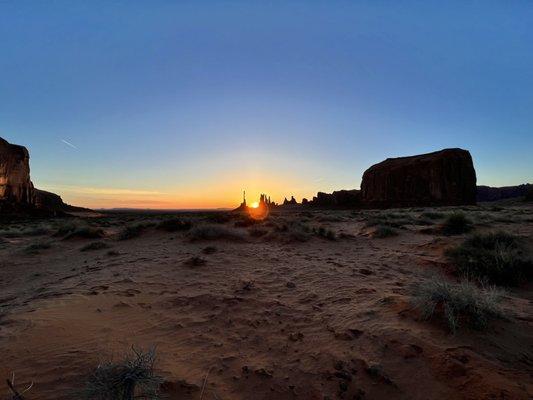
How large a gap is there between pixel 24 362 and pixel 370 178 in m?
84.6

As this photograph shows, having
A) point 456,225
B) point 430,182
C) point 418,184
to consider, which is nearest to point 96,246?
point 456,225

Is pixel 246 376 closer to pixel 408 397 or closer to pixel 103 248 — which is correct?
pixel 408 397

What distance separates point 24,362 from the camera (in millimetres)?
3344

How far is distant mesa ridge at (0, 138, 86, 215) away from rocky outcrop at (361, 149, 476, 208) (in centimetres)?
6971

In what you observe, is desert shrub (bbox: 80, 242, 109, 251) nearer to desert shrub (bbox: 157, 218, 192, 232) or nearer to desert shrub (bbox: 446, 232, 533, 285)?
desert shrub (bbox: 157, 218, 192, 232)

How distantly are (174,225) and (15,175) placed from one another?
190ft

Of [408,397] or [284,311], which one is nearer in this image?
[408,397]

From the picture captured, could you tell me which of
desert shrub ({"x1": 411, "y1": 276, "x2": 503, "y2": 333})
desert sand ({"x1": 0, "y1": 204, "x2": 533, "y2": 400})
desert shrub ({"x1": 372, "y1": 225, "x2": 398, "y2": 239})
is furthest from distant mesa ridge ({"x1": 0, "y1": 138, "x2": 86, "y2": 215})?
desert shrub ({"x1": 411, "y1": 276, "x2": 503, "y2": 333})

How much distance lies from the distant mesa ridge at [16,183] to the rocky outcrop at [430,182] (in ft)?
229

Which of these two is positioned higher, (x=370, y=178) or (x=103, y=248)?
(x=370, y=178)

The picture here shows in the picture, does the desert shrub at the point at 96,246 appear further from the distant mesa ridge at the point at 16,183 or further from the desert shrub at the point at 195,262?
the distant mesa ridge at the point at 16,183

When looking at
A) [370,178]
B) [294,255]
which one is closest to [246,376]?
[294,255]

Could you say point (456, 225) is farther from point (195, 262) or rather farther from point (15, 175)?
point (15, 175)

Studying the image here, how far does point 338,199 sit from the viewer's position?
8150 centimetres
